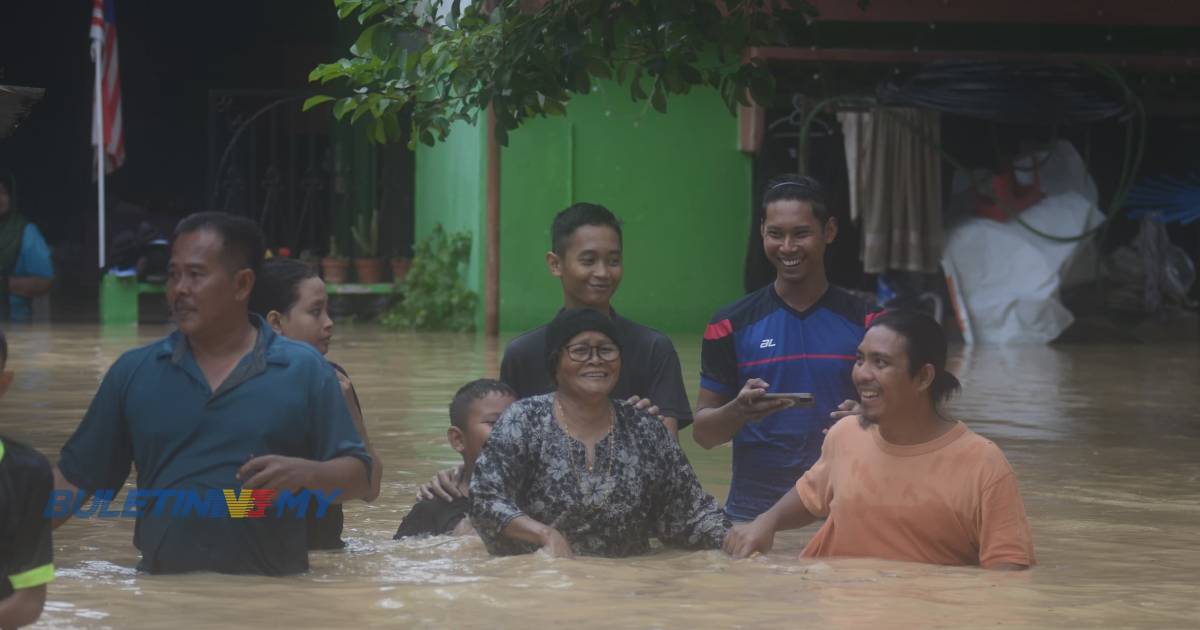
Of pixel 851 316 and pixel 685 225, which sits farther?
pixel 685 225

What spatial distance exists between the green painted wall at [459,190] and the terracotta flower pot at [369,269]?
0.94 meters

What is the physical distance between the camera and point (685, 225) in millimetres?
19234

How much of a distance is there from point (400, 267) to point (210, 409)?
15781 millimetres

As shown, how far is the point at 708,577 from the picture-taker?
579cm

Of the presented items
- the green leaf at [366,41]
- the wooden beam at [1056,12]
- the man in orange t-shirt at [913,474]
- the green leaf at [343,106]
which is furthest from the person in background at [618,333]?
the wooden beam at [1056,12]

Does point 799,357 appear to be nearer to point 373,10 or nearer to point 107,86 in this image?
point 373,10

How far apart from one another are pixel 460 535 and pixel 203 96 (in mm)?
22914

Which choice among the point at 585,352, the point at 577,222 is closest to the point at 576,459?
the point at 585,352

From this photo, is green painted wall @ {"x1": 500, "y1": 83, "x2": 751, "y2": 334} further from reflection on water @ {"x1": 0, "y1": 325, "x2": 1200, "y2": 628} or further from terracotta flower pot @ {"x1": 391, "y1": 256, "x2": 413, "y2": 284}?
reflection on water @ {"x1": 0, "y1": 325, "x2": 1200, "y2": 628}

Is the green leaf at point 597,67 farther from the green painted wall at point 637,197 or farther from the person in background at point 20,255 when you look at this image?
the person in background at point 20,255

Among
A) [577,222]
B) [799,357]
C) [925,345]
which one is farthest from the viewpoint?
[577,222]

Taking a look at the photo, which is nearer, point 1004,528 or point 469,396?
point 1004,528

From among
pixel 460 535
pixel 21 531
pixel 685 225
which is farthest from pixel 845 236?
pixel 21 531

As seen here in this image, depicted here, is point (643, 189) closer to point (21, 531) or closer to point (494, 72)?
point (494, 72)
